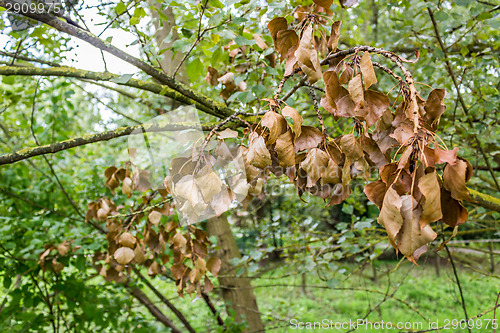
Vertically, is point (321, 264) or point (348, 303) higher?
point (321, 264)

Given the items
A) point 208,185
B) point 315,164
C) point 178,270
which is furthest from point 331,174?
point 178,270

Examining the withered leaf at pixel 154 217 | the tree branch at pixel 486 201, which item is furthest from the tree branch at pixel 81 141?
the tree branch at pixel 486 201

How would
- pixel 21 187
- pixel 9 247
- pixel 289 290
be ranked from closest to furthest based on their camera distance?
pixel 9 247, pixel 21 187, pixel 289 290

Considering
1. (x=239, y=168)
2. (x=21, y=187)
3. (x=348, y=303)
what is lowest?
(x=348, y=303)

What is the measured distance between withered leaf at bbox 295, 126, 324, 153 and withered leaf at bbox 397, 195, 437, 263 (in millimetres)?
251

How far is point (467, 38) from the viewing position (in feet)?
7.04

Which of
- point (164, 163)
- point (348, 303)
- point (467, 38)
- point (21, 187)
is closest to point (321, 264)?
point (164, 163)

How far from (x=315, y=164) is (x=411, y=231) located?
0.78 ft

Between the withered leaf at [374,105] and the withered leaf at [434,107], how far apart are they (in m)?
0.08

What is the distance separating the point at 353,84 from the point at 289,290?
6412 millimetres

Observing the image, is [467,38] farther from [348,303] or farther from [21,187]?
[348,303]

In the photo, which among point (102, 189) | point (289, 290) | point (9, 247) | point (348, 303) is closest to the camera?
point (9, 247)

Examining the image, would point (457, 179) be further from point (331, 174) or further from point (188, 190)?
point (188, 190)

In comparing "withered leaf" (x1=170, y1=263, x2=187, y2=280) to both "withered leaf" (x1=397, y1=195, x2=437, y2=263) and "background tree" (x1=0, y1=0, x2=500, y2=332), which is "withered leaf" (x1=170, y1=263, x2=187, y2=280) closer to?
"background tree" (x1=0, y1=0, x2=500, y2=332)
